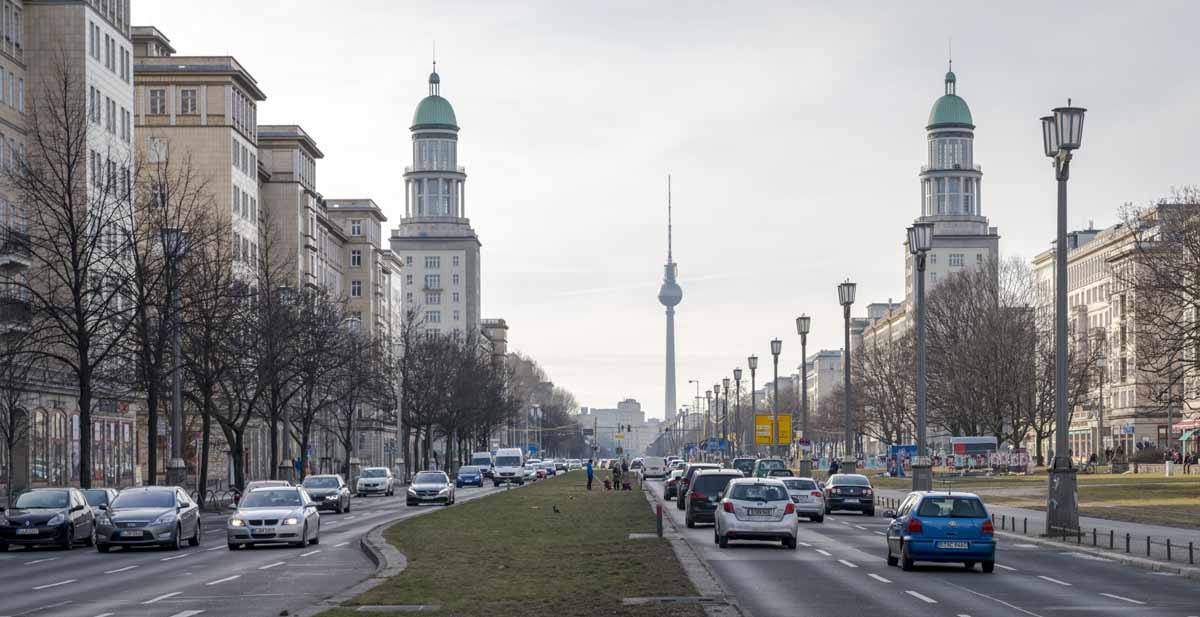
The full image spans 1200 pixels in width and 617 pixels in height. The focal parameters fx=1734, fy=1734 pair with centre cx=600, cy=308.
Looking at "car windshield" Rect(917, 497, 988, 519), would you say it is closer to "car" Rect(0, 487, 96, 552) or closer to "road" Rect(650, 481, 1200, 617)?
"road" Rect(650, 481, 1200, 617)

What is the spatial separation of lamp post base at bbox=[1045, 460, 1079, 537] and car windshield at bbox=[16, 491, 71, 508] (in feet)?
77.3

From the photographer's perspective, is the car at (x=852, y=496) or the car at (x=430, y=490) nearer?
the car at (x=852, y=496)

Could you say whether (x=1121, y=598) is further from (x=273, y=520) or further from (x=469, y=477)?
(x=469, y=477)

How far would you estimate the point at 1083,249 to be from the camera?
16500 centimetres

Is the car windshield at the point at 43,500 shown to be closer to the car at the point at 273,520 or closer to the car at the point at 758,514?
the car at the point at 273,520

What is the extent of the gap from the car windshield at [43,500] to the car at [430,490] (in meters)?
30.1

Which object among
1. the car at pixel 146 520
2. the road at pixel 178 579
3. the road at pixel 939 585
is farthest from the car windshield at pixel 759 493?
the car at pixel 146 520

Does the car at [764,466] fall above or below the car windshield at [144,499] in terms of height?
below

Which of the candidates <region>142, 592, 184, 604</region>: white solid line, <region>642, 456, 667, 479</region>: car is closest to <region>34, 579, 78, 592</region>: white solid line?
<region>142, 592, 184, 604</region>: white solid line

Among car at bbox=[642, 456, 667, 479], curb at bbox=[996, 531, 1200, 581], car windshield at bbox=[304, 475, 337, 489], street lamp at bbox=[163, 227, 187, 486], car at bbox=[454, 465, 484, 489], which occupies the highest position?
street lamp at bbox=[163, 227, 187, 486]

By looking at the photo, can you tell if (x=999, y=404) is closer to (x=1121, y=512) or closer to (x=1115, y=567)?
(x=1121, y=512)

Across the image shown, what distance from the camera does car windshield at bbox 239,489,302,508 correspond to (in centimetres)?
4091

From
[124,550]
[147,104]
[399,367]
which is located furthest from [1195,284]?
[147,104]

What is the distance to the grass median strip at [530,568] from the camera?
21.3 meters
